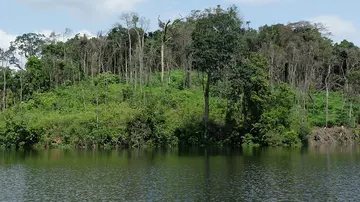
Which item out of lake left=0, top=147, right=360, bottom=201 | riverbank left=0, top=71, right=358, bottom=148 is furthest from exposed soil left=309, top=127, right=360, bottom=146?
lake left=0, top=147, right=360, bottom=201

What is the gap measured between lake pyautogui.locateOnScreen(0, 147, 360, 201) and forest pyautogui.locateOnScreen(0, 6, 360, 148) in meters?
11.6

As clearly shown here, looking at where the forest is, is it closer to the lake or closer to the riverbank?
the riverbank

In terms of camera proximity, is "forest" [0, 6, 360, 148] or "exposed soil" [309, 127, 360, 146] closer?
"forest" [0, 6, 360, 148]

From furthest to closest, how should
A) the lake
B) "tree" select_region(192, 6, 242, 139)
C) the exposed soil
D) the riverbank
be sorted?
the exposed soil < the riverbank < "tree" select_region(192, 6, 242, 139) < the lake

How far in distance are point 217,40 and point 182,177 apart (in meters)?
26.9

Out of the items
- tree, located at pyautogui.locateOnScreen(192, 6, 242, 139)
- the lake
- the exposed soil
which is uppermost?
tree, located at pyautogui.locateOnScreen(192, 6, 242, 139)

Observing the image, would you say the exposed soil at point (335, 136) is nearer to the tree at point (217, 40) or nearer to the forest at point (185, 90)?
the forest at point (185, 90)

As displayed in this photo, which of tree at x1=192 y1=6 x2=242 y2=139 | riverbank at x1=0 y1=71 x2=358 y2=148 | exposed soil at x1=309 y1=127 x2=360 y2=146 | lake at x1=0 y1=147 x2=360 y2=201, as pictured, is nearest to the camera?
lake at x1=0 y1=147 x2=360 y2=201

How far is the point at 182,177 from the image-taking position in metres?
32.2

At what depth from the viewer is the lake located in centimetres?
2603

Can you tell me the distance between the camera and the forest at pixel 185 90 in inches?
2288

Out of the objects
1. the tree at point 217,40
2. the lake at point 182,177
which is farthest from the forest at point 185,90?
the lake at point 182,177

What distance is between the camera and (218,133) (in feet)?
200

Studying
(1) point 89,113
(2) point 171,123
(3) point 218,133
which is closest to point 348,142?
(3) point 218,133
